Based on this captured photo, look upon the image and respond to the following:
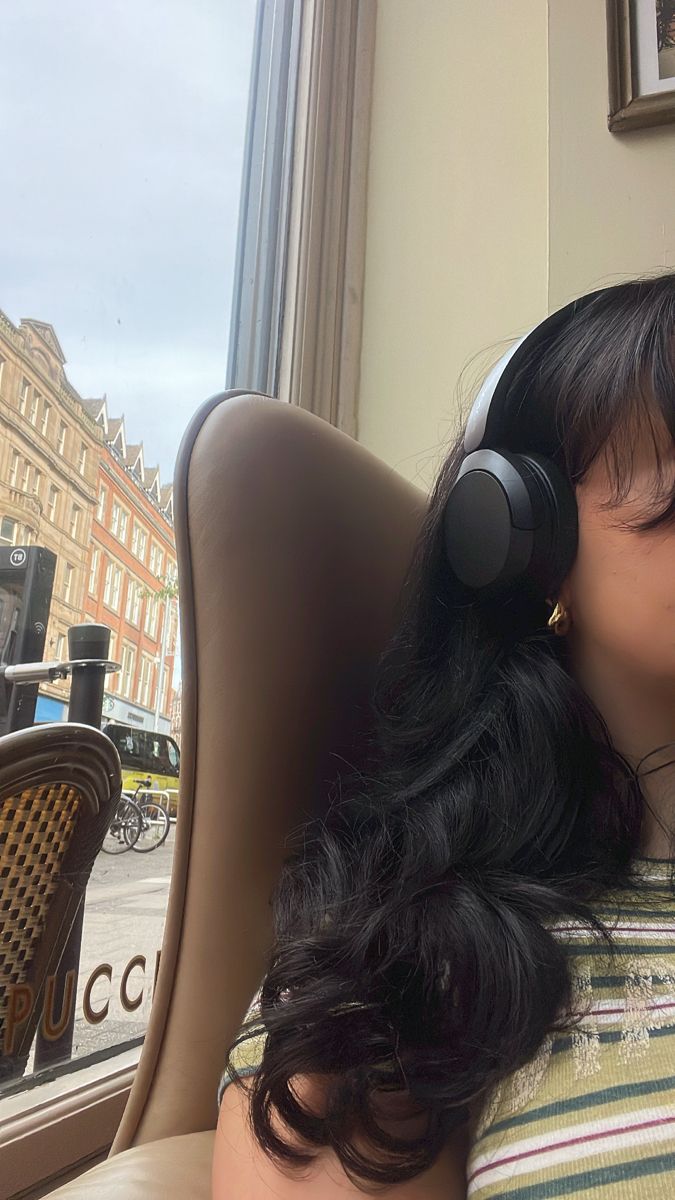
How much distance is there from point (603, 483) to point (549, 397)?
76mm

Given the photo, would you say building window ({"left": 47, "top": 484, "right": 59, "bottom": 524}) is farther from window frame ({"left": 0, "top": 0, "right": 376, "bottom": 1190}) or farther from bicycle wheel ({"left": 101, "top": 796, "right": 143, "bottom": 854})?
window frame ({"left": 0, "top": 0, "right": 376, "bottom": 1190})

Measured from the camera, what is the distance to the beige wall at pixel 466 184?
4.07 ft

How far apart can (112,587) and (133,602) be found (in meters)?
0.04

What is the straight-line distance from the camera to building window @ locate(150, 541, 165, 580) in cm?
99

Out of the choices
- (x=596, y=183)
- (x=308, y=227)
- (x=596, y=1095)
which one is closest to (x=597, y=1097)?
(x=596, y=1095)

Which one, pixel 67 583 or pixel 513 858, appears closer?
pixel 513 858

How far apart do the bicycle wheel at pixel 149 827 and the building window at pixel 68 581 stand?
0.23 m

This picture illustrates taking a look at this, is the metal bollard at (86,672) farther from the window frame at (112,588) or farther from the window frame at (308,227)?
the window frame at (308,227)

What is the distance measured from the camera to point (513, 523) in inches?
21.6

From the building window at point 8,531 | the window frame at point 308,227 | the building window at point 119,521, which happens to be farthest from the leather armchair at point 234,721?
the window frame at point 308,227

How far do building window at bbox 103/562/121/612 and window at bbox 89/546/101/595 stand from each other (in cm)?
2

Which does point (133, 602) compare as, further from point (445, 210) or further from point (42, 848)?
point (445, 210)

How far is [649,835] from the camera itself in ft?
1.91

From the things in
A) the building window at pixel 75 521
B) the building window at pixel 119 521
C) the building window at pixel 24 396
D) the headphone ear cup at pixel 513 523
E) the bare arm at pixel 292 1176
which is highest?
the building window at pixel 24 396
